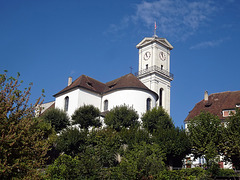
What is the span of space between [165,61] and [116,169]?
41250 mm

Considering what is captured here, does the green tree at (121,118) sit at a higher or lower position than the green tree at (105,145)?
higher

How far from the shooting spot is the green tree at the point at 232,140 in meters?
34.2

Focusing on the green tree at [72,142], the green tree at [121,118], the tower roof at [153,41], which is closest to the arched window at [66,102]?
the green tree at [121,118]

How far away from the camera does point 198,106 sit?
170ft

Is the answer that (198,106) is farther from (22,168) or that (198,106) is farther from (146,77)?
(22,168)

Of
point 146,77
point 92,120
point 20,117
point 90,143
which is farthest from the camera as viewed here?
point 146,77

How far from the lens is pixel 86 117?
44625mm

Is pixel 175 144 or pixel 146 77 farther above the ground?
pixel 146 77

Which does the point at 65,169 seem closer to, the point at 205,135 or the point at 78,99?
the point at 205,135

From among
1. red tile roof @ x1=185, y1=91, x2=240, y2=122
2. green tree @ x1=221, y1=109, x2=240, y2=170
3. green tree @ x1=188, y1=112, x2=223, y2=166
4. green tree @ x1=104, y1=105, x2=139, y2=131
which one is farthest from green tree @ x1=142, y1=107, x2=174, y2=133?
green tree @ x1=221, y1=109, x2=240, y2=170

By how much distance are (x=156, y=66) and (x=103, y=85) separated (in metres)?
14.7

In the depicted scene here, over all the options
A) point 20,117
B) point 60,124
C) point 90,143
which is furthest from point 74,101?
point 20,117

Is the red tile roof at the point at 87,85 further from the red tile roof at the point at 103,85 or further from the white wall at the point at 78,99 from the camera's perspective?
the white wall at the point at 78,99

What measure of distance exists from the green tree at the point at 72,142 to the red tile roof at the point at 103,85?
1211 centimetres
